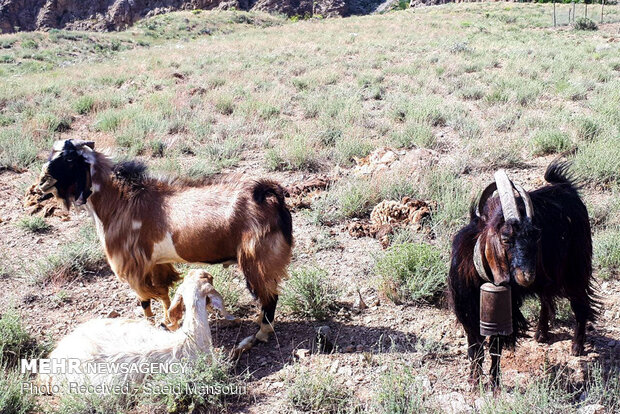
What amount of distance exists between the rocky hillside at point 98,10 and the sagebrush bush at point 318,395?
5888 cm

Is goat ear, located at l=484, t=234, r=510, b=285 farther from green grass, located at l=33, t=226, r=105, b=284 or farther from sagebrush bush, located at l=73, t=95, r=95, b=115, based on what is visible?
sagebrush bush, located at l=73, t=95, r=95, b=115

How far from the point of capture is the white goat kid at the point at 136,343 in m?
3.33

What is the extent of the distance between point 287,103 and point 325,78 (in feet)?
11.1

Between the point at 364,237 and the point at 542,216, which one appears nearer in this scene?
the point at 542,216

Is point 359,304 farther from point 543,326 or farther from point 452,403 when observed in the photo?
point 543,326

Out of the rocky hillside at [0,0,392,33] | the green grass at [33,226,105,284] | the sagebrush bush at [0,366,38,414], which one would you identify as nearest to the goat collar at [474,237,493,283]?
the sagebrush bush at [0,366,38,414]

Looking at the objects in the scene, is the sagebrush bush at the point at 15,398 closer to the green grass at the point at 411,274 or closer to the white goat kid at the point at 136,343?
the white goat kid at the point at 136,343

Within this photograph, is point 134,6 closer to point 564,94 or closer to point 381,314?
point 564,94

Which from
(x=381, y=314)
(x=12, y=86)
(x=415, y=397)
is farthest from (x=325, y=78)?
(x=415, y=397)

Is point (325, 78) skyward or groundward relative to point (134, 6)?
groundward

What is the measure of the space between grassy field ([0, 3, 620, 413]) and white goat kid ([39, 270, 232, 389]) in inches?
8.8

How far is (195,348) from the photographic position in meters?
3.50

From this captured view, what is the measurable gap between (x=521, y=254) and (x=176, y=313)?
8.56 feet

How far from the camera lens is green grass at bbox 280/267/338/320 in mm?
4316
